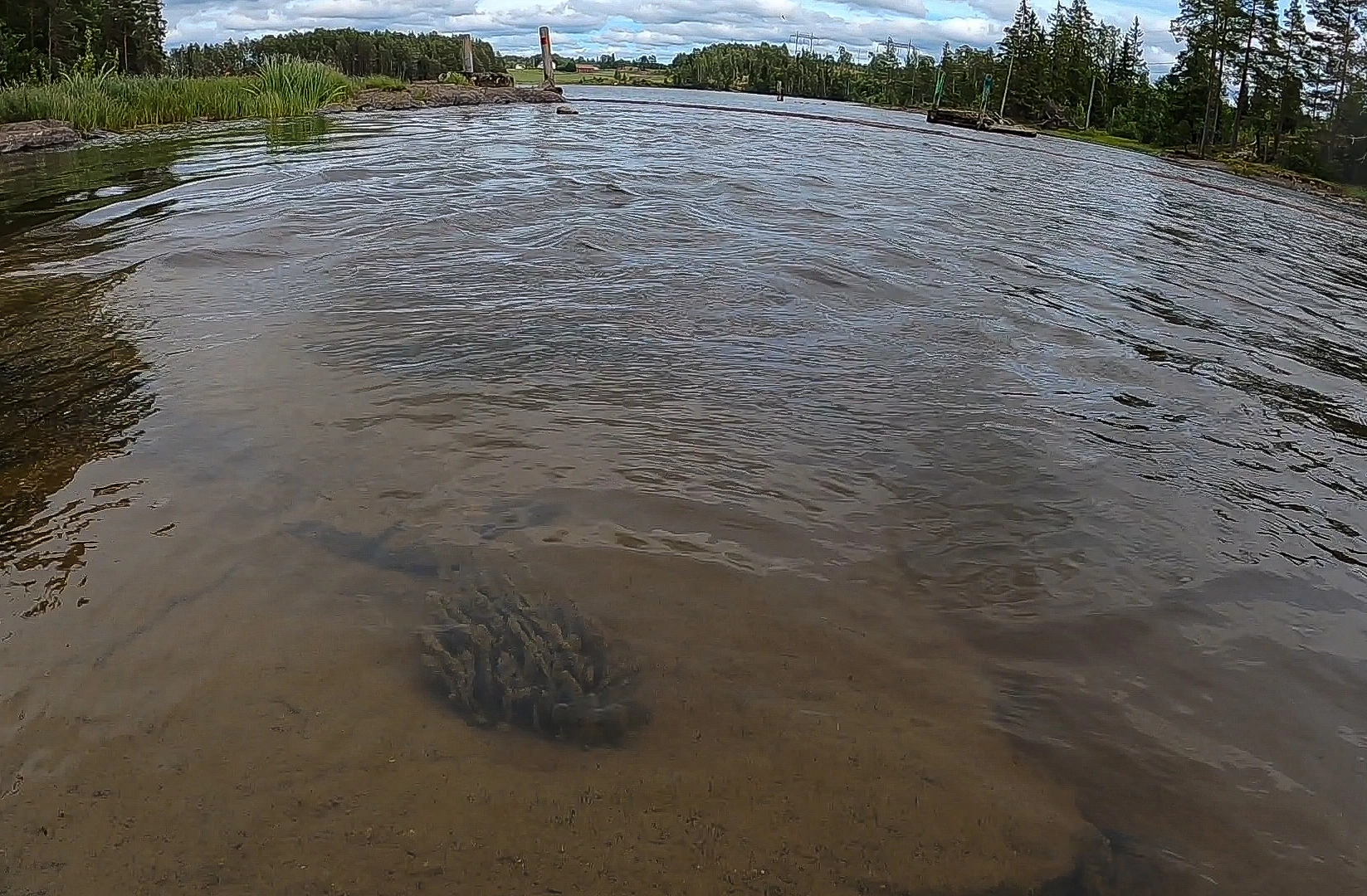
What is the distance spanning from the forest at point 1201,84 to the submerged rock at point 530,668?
36.4 meters

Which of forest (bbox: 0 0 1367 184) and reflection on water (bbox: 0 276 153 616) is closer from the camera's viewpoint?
reflection on water (bbox: 0 276 153 616)

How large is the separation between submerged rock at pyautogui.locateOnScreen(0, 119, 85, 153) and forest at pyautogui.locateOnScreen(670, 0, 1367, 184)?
37.5 m

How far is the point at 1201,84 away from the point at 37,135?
49932mm

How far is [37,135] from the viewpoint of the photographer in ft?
52.3

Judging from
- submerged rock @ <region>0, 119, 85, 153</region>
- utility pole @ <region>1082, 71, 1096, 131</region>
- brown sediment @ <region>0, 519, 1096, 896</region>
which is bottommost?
brown sediment @ <region>0, 519, 1096, 896</region>

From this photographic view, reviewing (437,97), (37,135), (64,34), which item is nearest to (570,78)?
(437,97)

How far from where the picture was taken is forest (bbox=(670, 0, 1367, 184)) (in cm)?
3347

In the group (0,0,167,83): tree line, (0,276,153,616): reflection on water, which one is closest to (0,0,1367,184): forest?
(0,0,167,83): tree line

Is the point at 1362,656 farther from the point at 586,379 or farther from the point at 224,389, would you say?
the point at 224,389

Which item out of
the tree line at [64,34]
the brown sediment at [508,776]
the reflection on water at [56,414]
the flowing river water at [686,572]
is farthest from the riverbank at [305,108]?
the brown sediment at [508,776]

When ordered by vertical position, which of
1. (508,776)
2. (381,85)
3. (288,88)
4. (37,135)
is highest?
(381,85)

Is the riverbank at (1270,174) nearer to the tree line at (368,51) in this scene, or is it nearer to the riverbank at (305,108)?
the riverbank at (305,108)

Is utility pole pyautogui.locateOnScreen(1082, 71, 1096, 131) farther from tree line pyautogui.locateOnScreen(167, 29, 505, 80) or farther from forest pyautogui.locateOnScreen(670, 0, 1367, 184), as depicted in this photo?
tree line pyautogui.locateOnScreen(167, 29, 505, 80)

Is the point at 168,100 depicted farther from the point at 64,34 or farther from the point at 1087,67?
the point at 1087,67
